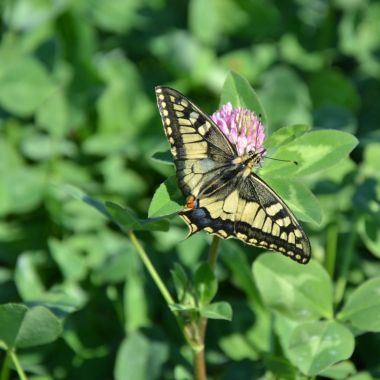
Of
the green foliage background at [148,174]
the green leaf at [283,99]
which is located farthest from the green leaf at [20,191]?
the green leaf at [283,99]

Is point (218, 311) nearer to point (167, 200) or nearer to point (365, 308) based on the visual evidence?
point (167, 200)

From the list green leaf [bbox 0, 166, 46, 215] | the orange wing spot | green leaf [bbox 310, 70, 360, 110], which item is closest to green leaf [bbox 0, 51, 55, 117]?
green leaf [bbox 0, 166, 46, 215]

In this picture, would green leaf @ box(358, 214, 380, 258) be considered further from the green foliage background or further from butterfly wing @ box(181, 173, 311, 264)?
butterfly wing @ box(181, 173, 311, 264)

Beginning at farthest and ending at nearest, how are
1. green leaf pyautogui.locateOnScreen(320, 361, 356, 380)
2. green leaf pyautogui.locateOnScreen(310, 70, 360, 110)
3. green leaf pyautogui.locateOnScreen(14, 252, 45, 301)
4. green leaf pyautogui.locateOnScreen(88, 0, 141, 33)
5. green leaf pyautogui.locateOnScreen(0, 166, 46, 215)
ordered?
green leaf pyautogui.locateOnScreen(88, 0, 141, 33) → green leaf pyautogui.locateOnScreen(310, 70, 360, 110) → green leaf pyautogui.locateOnScreen(0, 166, 46, 215) → green leaf pyautogui.locateOnScreen(14, 252, 45, 301) → green leaf pyautogui.locateOnScreen(320, 361, 356, 380)

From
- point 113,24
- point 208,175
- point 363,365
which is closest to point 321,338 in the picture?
point 208,175

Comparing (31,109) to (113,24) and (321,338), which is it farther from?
(321,338)

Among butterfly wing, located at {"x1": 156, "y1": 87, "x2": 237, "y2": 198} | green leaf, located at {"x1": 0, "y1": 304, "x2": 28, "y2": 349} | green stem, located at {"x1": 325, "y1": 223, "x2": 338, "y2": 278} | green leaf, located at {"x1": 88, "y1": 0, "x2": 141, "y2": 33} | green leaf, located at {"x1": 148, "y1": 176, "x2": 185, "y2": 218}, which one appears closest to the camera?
green leaf, located at {"x1": 148, "y1": 176, "x2": 185, "y2": 218}
